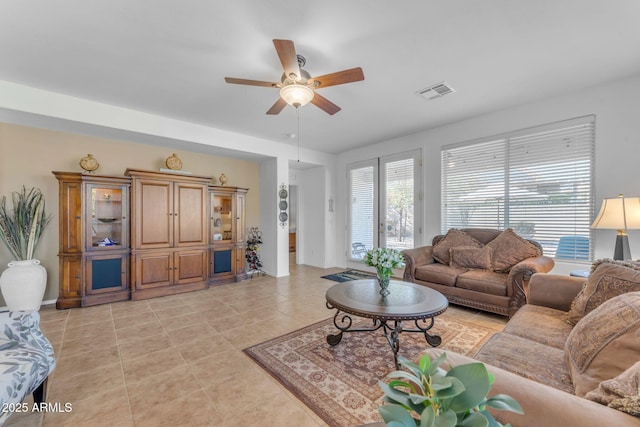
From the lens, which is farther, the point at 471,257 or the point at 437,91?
the point at 471,257

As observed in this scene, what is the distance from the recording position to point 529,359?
1431 mm

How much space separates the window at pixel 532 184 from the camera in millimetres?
3254

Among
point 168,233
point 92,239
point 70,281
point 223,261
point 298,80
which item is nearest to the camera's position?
point 298,80

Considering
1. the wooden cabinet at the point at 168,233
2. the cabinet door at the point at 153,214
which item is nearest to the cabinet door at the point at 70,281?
the wooden cabinet at the point at 168,233

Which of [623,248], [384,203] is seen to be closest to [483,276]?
[623,248]

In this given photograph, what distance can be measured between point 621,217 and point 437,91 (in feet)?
7.14

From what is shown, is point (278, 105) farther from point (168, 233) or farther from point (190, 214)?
point (168, 233)

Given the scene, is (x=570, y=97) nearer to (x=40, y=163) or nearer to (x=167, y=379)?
(x=167, y=379)

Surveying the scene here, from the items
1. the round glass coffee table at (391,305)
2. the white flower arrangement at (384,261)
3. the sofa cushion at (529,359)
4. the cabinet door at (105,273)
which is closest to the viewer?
the sofa cushion at (529,359)

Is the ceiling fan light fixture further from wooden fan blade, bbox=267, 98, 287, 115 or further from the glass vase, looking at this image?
the glass vase

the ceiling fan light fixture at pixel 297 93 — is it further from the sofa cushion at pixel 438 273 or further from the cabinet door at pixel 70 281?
the cabinet door at pixel 70 281

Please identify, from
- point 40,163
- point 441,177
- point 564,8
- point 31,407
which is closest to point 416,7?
point 564,8

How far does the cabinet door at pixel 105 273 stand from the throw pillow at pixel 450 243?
15.2 ft

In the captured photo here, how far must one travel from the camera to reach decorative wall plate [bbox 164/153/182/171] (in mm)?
4418
